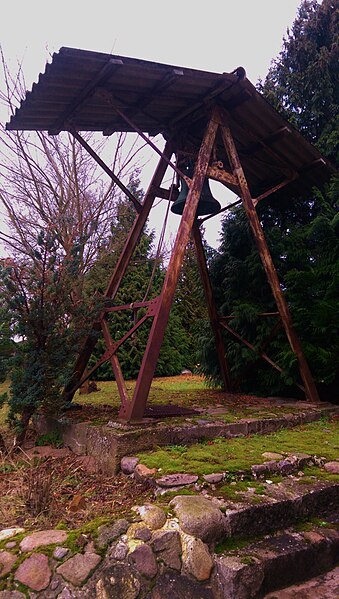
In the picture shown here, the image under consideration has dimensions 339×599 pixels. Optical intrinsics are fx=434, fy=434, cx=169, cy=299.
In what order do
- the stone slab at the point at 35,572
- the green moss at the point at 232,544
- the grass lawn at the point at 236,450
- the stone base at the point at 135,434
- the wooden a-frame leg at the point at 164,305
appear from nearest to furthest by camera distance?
the stone slab at the point at 35,572 < the green moss at the point at 232,544 < the grass lawn at the point at 236,450 < the stone base at the point at 135,434 < the wooden a-frame leg at the point at 164,305

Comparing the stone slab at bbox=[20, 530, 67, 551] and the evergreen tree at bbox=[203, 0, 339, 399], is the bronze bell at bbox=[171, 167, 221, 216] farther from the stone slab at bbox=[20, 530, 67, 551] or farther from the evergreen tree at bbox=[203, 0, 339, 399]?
the stone slab at bbox=[20, 530, 67, 551]

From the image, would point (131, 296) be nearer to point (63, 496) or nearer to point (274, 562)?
point (63, 496)

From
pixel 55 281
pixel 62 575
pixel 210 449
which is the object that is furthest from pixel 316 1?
pixel 62 575

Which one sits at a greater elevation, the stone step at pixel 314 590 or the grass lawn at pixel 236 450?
the grass lawn at pixel 236 450

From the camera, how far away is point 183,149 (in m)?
5.29

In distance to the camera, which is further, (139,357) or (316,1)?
(139,357)

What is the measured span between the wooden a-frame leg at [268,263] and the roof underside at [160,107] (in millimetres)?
393

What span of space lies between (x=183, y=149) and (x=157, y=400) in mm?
3136

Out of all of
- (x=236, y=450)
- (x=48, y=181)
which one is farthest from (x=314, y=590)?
(x=48, y=181)

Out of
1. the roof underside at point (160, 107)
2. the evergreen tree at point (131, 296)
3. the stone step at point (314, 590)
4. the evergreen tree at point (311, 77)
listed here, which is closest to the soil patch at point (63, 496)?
the stone step at point (314, 590)

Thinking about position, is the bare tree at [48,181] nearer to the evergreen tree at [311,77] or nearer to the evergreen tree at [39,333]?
the evergreen tree at [311,77]

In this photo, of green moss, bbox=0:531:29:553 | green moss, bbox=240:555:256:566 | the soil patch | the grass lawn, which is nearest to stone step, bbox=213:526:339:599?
green moss, bbox=240:555:256:566

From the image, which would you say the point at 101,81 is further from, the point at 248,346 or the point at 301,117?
the point at 301,117

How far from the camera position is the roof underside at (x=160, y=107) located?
3.88 metres
